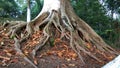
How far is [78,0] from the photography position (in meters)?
14.4

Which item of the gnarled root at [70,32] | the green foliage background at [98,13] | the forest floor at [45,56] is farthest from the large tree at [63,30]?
the green foliage background at [98,13]

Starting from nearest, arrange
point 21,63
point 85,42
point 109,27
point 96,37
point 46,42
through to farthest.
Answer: point 21,63, point 46,42, point 85,42, point 96,37, point 109,27

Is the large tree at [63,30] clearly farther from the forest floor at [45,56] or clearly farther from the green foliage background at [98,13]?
the green foliage background at [98,13]

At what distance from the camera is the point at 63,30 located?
24.7 feet

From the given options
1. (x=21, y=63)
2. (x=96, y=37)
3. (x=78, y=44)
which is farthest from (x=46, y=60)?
(x=96, y=37)

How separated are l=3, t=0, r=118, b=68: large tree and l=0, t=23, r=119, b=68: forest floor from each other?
0.12m

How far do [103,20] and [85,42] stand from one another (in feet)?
19.5

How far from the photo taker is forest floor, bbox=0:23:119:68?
5.92m

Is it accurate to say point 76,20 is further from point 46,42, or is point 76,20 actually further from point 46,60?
point 46,60

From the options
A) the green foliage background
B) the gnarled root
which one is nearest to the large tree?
the gnarled root

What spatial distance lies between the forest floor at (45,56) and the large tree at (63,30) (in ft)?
0.40

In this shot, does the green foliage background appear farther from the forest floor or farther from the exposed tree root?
the exposed tree root

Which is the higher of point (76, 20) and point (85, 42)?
point (76, 20)

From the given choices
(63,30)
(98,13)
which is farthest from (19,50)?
(98,13)
